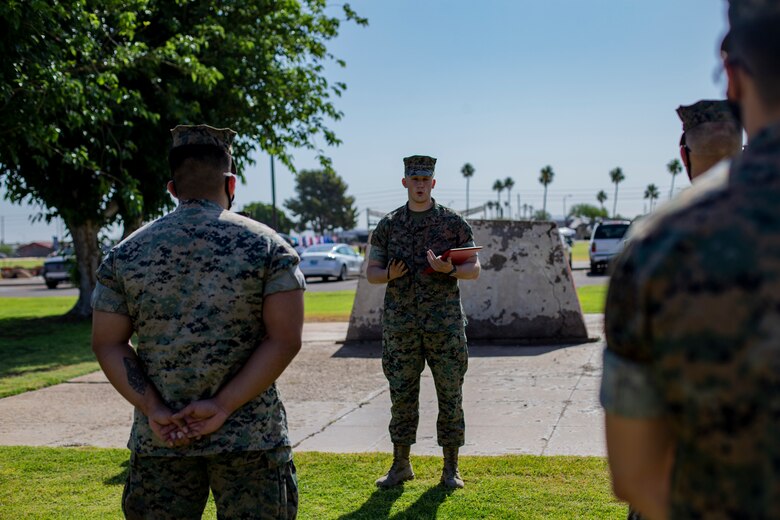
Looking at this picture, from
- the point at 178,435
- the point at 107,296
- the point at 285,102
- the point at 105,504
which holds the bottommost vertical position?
the point at 105,504

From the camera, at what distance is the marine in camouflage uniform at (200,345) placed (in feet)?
9.26

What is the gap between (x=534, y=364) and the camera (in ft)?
30.8

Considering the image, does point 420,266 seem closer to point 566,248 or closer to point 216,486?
point 216,486

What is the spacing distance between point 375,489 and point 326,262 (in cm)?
2414

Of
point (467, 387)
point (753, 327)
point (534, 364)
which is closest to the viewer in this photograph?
point (753, 327)

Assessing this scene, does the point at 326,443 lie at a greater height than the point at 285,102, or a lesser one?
lesser

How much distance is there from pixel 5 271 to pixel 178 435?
144 ft

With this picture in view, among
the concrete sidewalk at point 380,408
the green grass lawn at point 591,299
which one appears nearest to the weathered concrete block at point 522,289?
the concrete sidewalk at point 380,408

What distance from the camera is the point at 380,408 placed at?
24.6 feet

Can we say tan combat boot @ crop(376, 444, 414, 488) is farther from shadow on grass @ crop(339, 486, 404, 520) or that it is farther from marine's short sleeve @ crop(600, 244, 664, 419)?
marine's short sleeve @ crop(600, 244, 664, 419)

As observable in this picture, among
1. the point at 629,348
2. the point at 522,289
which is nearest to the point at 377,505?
the point at 629,348

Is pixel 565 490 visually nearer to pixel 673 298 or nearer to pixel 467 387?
pixel 467 387

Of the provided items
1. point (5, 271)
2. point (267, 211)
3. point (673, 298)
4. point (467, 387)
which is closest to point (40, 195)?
point (467, 387)

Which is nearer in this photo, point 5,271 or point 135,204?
point 135,204
